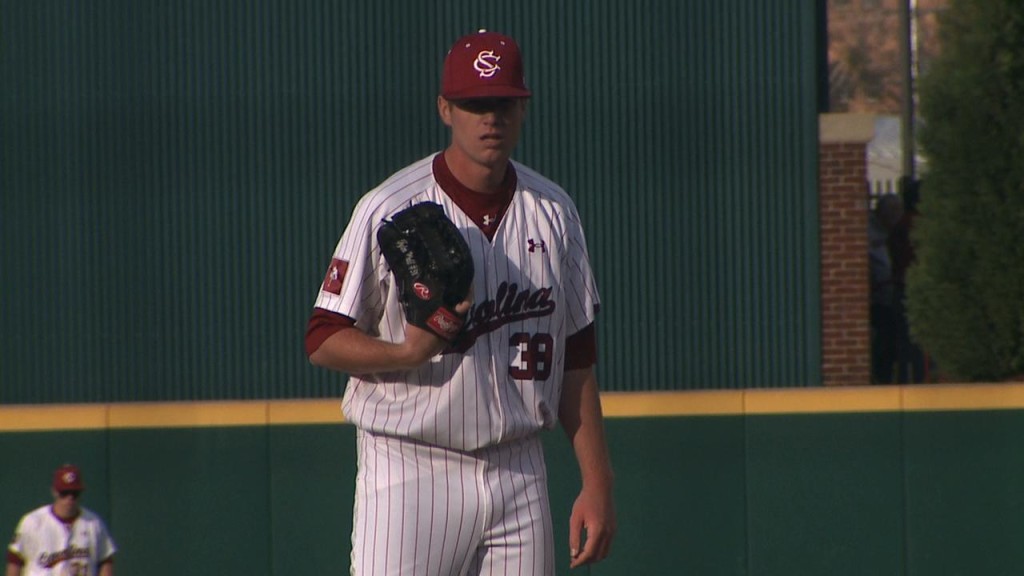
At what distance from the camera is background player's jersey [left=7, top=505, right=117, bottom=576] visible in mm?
7832

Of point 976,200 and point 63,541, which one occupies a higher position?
point 976,200

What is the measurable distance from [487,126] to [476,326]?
1.54ft

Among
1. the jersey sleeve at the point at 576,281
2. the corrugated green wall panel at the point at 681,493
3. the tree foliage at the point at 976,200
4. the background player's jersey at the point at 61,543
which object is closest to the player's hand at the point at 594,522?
the jersey sleeve at the point at 576,281

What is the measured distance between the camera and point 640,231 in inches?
357

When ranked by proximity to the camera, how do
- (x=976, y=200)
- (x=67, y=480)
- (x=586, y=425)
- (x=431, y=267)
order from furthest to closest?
(x=976, y=200) < (x=67, y=480) < (x=586, y=425) < (x=431, y=267)

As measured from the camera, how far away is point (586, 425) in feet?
12.0

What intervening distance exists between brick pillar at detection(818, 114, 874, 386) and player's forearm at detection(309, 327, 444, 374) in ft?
20.7

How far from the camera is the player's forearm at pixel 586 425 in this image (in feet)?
11.9

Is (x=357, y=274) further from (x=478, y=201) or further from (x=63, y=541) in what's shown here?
(x=63, y=541)

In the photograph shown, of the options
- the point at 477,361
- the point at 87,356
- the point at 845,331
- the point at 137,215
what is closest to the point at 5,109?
the point at 137,215

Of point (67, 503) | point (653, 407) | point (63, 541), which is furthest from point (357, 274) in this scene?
point (63, 541)

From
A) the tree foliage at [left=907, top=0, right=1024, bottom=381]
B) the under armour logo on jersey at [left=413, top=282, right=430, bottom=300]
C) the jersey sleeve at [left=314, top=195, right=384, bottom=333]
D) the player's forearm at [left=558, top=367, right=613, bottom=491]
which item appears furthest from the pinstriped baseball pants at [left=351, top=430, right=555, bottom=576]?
the tree foliage at [left=907, top=0, right=1024, bottom=381]

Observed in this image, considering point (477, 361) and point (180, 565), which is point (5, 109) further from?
point (477, 361)

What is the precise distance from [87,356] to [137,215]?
92 centimetres
